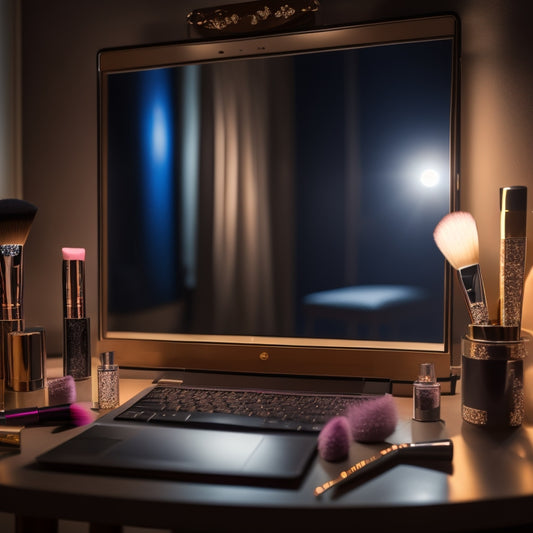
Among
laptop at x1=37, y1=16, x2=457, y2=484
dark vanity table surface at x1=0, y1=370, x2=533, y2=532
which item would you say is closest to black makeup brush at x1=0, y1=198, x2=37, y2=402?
laptop at x1=37, y1=16, x2=457, y2=484

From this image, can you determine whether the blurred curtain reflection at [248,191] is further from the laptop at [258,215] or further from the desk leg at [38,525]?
the desk leg at [38,525]

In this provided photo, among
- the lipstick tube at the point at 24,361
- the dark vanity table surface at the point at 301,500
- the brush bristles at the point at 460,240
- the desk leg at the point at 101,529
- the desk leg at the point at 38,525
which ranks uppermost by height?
the brush bristles at the point at 460,240

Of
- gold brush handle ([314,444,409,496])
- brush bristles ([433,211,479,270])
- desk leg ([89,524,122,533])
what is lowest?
desk leg ([89,524,122,533])

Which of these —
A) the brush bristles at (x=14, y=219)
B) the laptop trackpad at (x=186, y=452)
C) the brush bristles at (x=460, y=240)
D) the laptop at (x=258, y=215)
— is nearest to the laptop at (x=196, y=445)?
the laptop trackpad at (x=186, y=452)

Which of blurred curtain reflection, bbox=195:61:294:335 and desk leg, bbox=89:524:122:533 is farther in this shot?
blurred curtain reflection, bbox=195:61:294:335

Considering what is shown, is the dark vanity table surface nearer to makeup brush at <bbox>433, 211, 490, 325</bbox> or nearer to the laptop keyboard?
the laptop keyboard

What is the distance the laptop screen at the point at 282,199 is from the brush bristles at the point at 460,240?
0.08 m

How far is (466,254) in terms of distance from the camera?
77cm

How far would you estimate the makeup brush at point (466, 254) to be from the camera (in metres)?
0.75

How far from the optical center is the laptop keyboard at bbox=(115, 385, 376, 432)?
680mm

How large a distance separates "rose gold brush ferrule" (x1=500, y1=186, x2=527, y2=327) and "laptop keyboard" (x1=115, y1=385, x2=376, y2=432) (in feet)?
0.74

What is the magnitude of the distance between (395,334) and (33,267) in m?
0.78

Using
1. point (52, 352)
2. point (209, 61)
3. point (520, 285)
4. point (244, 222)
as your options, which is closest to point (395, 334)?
point (520, 285)

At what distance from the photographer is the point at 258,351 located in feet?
3.05
